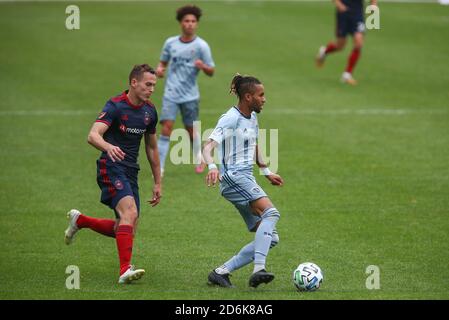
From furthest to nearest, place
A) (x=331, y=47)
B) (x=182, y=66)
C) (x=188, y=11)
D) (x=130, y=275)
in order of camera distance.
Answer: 1. (x=331, y=47)
2. (x=182, y=66)
3. (x=188, y=11)
4. (x=130, y=275)

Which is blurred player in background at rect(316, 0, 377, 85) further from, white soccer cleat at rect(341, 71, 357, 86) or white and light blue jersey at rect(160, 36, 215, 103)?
white and light blue jersey at rect(160, 36, 215, 103)

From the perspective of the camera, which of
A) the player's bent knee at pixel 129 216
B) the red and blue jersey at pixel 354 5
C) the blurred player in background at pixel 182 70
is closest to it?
the player's bent knee at pixel 129 216

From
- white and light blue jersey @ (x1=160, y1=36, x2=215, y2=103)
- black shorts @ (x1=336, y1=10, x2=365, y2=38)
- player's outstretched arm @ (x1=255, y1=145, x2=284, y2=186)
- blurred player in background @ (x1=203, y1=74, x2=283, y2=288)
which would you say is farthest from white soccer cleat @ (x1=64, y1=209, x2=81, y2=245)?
black shorts @ (x1=336, y1=10, x2=365, y2=38)

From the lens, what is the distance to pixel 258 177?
1534cm

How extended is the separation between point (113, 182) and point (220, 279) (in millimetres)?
1464

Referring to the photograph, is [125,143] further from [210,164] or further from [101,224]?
[210,164]

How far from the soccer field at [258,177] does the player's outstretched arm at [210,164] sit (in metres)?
1.08

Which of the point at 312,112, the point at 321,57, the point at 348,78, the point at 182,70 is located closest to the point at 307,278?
the point at 182,70

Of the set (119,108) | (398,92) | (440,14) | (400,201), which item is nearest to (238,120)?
(119,108)

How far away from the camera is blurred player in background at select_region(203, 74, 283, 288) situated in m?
9.15

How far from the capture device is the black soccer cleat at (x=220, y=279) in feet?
30.5

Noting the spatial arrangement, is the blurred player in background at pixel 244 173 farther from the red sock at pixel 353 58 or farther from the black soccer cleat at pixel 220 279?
the red sock at pixel 353 58

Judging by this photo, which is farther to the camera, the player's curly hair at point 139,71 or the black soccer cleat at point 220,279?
the player's curly hair at point 139,71

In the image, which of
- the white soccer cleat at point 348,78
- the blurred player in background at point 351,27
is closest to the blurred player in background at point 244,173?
the blurred player in background at point 351,27
